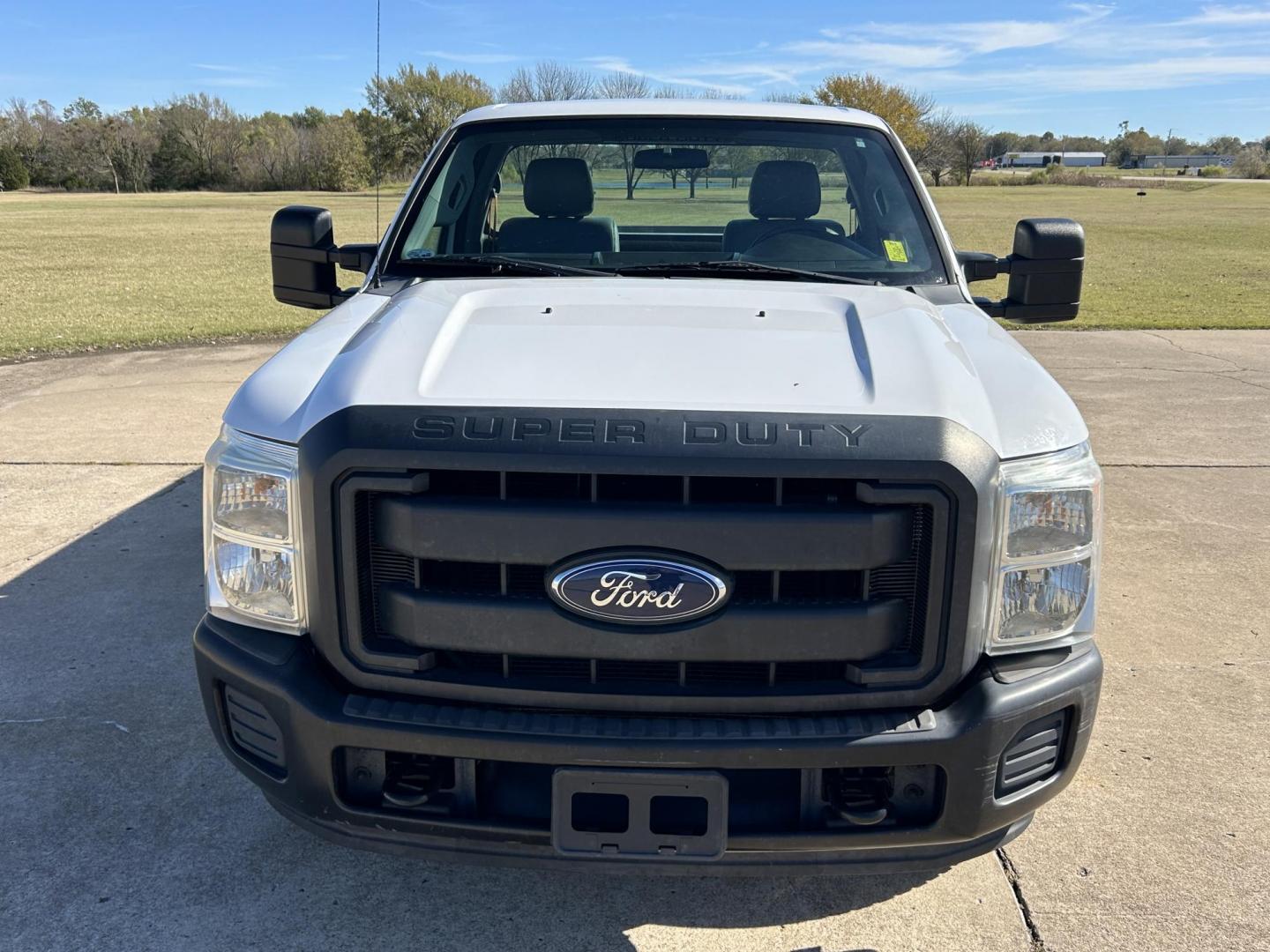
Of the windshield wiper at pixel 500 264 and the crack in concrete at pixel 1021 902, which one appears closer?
the crack in concrete at pixel 1021 902

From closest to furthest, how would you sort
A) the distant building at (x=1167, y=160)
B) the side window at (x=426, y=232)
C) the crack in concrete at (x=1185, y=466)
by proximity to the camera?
the side window at (x=426, y=232)
the crack in concrete at (x=1185, y=466)
the distant building at (x=1167, y=160)

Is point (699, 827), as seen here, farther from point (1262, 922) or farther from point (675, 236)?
point (675, 236)

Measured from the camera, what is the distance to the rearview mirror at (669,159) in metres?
3.98

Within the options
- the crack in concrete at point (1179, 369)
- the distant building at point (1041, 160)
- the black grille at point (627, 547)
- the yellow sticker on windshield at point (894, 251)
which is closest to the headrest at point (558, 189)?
the yellow sticker on windshield at point (894, 251)

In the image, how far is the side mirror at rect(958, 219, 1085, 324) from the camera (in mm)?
Result: 3637

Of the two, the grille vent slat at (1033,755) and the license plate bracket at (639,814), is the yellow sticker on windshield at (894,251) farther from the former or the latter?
the license plate bracket at (639,814)

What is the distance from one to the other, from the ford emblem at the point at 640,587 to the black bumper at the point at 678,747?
0.25 meters

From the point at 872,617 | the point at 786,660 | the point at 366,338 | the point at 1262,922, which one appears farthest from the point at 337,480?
the point at 1262,922

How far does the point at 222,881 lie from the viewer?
2.84m

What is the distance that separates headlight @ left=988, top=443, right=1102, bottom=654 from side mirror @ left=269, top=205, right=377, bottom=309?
247 centimetres

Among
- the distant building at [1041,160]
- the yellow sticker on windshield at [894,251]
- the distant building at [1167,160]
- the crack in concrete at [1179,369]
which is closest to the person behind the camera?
the yellow sticker on windshield at [894,251]

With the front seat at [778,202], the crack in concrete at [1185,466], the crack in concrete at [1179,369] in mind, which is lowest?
the crack in concrete at [1185,466]

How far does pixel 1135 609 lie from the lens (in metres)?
4.66

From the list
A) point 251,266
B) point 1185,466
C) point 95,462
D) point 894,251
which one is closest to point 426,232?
point 894,251
